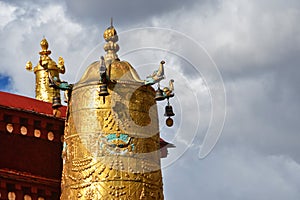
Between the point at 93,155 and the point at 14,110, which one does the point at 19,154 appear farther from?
the point at 93,155

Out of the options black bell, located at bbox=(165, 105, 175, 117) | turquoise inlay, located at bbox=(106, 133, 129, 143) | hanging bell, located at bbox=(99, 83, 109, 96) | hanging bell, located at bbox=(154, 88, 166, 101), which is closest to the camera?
hanging bell, located at bbox=(99, 83, 109, 96)

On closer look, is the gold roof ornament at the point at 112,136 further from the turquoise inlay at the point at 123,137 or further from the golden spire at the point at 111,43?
the golden spire at the point at 111,43

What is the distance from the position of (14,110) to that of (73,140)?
198cm

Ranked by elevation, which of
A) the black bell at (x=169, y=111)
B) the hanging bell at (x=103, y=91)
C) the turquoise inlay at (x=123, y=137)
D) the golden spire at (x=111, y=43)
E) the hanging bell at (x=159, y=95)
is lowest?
the turquoise inlay at (x=123, y=137)

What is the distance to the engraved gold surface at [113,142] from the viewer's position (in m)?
9.65

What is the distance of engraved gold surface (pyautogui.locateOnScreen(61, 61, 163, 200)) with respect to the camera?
31.7ft

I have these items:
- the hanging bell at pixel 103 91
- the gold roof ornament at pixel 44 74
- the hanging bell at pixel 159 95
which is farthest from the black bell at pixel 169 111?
the gold roof ornament at pixel 44 74

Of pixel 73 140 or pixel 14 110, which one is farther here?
pixel 14 110

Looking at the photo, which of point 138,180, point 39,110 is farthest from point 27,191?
point 138,180

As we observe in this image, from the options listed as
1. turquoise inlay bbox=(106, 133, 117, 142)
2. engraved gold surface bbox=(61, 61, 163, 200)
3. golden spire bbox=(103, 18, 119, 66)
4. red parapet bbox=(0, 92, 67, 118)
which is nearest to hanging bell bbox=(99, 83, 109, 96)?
engraved gold surface bbox=(61, 61, 163, 200)

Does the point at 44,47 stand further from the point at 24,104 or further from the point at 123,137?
the point at 123,137

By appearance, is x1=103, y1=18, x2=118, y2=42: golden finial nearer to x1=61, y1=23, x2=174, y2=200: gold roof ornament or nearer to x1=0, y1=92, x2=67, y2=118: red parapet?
x1=61, y1=23, x2=174, y2=200: gold roof ornament

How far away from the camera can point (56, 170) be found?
12.0 m

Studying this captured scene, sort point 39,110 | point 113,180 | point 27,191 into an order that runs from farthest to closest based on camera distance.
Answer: point 39,110 < point 27,191 < point 113,180
